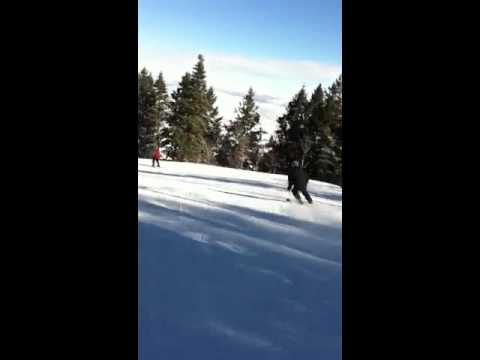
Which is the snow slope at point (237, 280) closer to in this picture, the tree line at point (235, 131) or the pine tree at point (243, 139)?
the tree line at point (235, 131)

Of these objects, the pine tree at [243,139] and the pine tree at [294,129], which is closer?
the pine tree at [294,129]

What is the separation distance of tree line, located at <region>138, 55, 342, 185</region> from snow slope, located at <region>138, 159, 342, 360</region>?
45.1 feet

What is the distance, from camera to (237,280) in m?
5.22

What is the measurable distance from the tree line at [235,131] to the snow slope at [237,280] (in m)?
13.7

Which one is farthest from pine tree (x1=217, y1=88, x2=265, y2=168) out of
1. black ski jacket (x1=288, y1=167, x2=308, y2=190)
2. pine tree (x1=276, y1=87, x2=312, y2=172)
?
black ski jacket (x1=288, y1=167, x2=308, y2=190)

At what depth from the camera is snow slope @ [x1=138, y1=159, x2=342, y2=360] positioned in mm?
3879

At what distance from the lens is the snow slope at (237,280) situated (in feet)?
12.7

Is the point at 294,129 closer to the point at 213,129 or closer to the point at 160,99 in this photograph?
A: the point at 213,129

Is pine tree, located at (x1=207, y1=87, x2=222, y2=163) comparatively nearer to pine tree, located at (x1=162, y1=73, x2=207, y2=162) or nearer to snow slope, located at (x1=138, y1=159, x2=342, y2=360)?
pine tree, located at (x1=162, y1=73, x2=207, y2=162)

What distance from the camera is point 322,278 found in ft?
17.5

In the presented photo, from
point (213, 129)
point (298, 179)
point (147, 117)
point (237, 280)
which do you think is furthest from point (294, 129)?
point (237, 280)

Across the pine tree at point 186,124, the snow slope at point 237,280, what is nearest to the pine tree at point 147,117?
the pine tree at point 186,124
